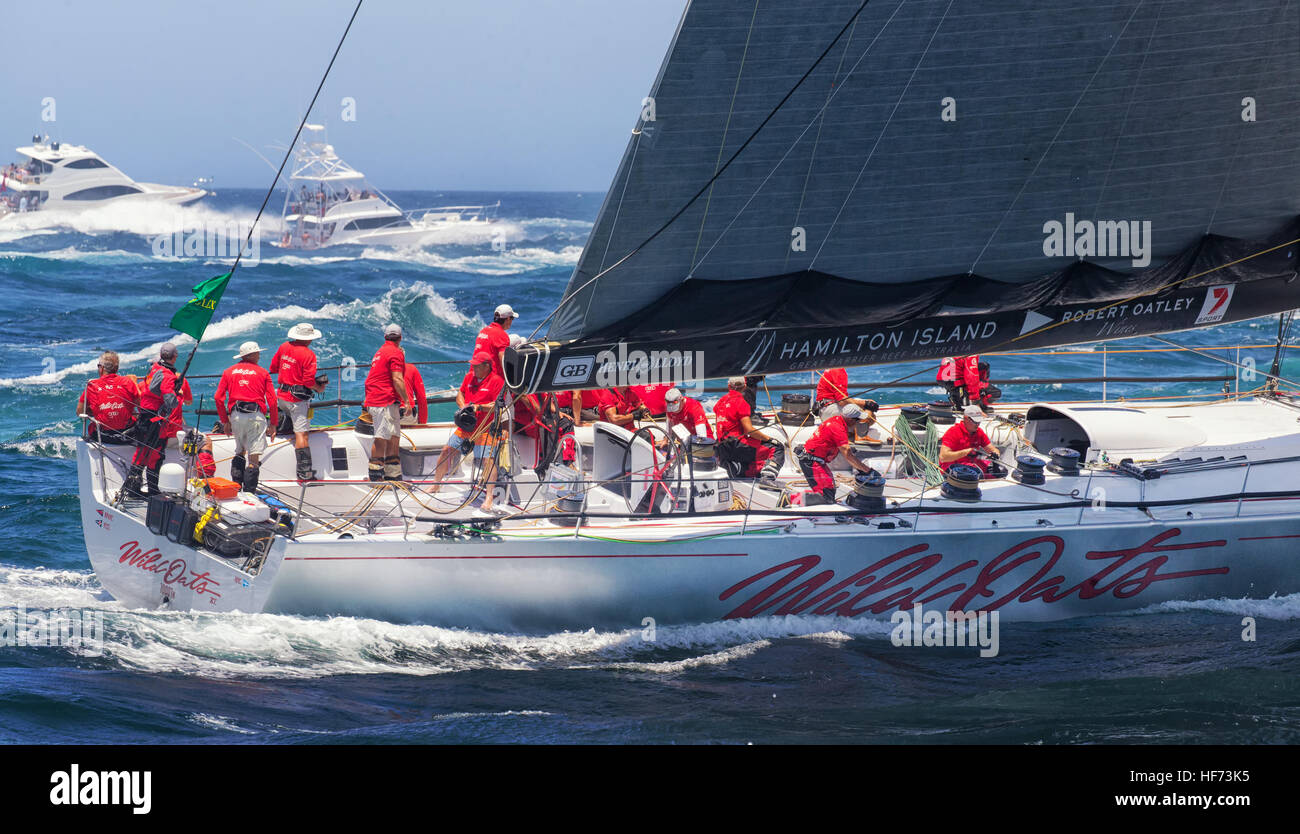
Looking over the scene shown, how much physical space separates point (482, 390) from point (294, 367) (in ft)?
5.77

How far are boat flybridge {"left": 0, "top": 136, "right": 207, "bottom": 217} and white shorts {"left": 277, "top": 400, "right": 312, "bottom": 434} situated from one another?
62.2 metres

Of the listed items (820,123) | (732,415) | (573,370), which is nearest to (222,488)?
(573,370)

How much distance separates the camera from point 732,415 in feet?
31.3

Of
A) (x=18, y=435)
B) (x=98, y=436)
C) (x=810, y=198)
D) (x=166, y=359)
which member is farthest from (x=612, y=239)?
(x=18, y=435)

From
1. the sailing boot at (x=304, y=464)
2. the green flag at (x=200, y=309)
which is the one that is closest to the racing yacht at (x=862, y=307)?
the sailing boot at (x=304, y=464)

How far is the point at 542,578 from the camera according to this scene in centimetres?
863

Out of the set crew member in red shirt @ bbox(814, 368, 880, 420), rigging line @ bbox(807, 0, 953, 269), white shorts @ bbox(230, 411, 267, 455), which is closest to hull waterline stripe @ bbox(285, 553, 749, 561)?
white shorts @ bbox(230, 411, 267, 455)

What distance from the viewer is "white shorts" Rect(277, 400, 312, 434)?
32.8 feet

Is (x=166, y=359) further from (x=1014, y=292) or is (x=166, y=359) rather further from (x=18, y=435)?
(x=18, y=435)

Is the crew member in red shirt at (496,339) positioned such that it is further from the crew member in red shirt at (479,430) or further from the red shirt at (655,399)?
the red shirt at (655,399)

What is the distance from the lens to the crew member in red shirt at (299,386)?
1000cm

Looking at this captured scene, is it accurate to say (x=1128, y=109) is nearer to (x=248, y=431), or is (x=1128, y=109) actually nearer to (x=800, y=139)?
(x=800, y=139)

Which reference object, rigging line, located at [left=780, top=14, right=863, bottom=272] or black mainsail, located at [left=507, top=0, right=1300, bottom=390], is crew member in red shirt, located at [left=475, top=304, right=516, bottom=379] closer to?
black mainsail, located at [left=507, top=0, right=1300, bottom=390]
